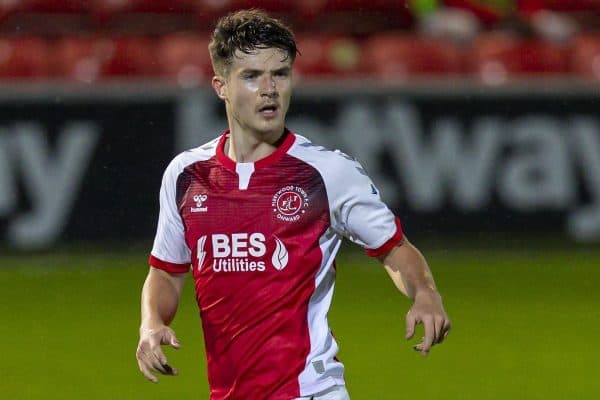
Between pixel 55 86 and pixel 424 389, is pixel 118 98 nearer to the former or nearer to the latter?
pixel 55 86

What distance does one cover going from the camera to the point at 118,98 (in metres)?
10.7

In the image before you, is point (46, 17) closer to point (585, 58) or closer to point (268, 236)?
point (585, 58)

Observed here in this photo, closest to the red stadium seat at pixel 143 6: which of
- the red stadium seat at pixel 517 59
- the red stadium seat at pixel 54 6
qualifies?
the red stadium seat at pixel 54 6

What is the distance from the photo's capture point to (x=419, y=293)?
383 cm

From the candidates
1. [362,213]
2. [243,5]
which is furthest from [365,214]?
[243,5]

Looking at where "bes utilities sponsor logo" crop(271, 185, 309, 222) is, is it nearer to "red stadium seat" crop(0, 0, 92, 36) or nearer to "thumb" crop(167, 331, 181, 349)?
"thumb" crop(167, 331, 181, 349)

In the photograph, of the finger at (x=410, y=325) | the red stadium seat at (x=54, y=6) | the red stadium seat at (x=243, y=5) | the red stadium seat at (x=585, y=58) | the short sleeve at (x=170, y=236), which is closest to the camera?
the finger at (x=410, y=325)

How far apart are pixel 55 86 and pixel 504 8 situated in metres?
4.71

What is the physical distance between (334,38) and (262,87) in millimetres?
8925

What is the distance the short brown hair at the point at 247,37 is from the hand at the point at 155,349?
804mm

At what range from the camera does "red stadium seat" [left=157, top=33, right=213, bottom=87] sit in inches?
468

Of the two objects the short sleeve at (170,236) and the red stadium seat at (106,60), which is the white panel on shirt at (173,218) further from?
the red stadium seat at (106,60)

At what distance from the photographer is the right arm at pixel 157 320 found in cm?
376

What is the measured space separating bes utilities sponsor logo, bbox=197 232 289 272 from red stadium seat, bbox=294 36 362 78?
8.15 m
